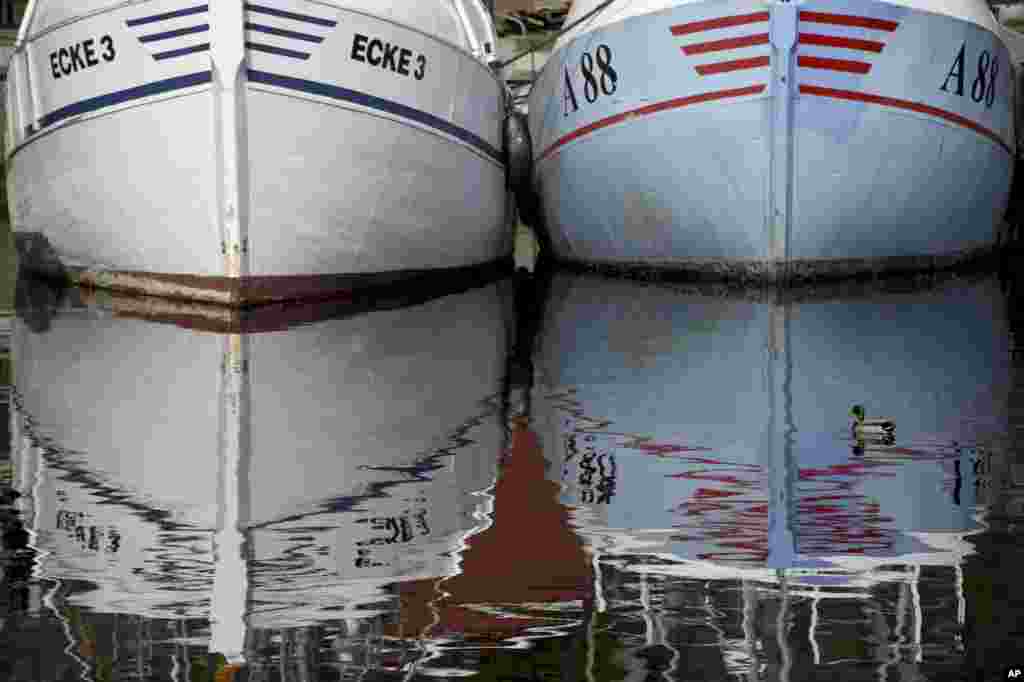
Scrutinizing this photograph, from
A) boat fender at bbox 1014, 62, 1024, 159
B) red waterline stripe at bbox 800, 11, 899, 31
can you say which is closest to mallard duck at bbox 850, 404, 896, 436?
red waterline stripe at bbox 800, 11, 899, 31

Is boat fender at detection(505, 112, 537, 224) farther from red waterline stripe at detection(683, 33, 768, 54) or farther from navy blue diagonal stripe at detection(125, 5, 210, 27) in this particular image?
navy blue diagonal stripe at detection(125, 5, 210, 27)

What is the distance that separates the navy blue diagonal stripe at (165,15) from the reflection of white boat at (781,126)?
419cm

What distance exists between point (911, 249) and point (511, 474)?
1218 centimetres

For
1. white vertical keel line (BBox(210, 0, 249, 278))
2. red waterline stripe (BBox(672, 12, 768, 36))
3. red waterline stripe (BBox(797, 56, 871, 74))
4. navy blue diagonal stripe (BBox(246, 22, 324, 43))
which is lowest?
white vertical keel line (BBox(210, 0, 249, 278))

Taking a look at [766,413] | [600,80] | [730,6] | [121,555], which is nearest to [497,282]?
[600,80]

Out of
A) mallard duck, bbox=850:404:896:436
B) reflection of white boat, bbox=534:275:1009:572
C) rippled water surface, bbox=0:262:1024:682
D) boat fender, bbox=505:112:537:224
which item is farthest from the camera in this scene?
boat fender, bbox=505:112:537:224

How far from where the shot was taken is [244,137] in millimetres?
19219

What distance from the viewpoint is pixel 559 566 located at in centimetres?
855

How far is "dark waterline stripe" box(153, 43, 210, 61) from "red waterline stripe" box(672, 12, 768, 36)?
4235 mm

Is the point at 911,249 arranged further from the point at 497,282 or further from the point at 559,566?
the point at 559,566

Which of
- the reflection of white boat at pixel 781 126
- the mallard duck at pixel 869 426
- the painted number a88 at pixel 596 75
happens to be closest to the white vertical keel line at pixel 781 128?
the reflection of white boat at pixel 781 126

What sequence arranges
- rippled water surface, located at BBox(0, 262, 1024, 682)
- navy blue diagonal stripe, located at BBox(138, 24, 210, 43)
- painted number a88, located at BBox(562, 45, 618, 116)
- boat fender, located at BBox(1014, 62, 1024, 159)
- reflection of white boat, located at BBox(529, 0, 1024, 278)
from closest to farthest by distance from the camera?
rippled water surface, located at BBox(0, 262, 1024, 682) → navy blue diagonal stripe, located at BBox(138, 24, 210, 43) → reflection of white boat, located at BBox(529, 0, 1024, 278) → painted number a88, located at BBox(562, 45, 618, 116) → boat fender, located at BBox(1014, 62, 1024, 159)

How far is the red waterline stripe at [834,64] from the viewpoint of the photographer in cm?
Result: 2061

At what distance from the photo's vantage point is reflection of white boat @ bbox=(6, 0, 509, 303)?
1927cm
